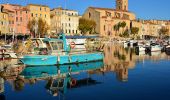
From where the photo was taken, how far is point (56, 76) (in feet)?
94.1

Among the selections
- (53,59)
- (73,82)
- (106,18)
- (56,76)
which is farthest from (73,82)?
(106,18)

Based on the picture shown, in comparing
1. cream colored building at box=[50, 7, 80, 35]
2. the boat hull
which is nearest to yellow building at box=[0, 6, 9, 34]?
cream colored building at box=[50, 7, 80, 35]

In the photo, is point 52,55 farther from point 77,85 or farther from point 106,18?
point 106,18

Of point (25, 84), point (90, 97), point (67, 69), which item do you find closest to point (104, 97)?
point (90, 97)

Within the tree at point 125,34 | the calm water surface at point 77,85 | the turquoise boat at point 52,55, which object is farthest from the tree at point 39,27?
the tree at point 125,34

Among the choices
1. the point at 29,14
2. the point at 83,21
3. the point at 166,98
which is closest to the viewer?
the point at 166,98

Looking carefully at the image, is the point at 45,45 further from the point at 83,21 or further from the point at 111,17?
the point at 111,17

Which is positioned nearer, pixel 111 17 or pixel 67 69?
pixel 67 69

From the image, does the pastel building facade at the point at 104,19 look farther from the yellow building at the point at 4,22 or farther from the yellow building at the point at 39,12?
the yellow building at the point at 4,22

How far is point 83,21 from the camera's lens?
114 meters

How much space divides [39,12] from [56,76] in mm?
67945

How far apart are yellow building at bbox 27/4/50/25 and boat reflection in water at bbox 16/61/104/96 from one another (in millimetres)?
57712

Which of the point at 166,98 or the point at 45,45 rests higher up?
the point at 45,45

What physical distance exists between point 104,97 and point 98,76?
992 cm
